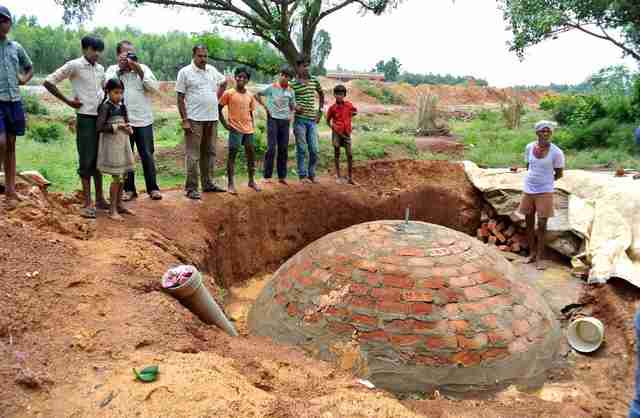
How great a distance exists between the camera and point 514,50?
14508 mm

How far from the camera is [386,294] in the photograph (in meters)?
4.20

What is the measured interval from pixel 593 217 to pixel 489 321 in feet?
13.4

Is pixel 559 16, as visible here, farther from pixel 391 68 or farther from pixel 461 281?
pixel 391 68

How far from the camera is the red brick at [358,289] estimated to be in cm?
426

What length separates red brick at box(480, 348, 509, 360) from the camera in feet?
13.2

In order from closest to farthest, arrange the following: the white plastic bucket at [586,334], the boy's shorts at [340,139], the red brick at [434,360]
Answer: the red brick at [434,360], the white plastic bucket at [586,334], the boy's shorts at [340,139]

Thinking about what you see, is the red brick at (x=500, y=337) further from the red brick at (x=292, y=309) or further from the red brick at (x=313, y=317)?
the red brick at (x=292, y=309)

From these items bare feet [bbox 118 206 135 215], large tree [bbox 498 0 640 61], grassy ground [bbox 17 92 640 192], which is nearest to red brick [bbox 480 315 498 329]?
bare feet [bbox 118 206 135 215]

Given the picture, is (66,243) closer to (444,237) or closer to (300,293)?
(300,293)

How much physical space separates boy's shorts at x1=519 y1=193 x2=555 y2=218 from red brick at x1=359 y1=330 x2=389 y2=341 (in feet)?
13.1

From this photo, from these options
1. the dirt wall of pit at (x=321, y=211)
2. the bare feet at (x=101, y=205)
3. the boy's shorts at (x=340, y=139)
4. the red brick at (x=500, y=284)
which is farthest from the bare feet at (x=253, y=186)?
the red brick at (x=500, y=284)

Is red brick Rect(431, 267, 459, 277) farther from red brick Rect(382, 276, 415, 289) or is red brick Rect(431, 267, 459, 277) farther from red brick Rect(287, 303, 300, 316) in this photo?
red brick Rect(287, 303, 300, 316)

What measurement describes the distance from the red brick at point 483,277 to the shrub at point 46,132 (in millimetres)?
12057

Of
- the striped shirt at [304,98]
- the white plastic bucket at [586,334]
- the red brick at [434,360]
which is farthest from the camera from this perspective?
the striped shirt at [304,98]
